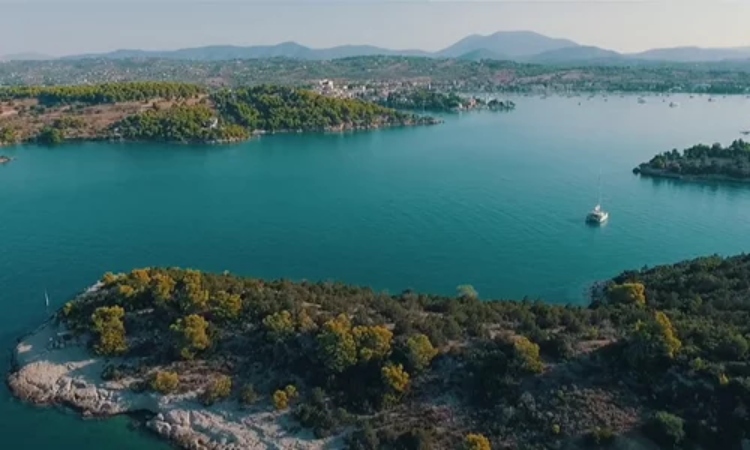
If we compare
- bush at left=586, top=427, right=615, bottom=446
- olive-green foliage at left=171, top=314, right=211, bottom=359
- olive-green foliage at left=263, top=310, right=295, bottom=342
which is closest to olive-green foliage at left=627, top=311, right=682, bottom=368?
bush at left=586, top=427, right=615, bottom=446

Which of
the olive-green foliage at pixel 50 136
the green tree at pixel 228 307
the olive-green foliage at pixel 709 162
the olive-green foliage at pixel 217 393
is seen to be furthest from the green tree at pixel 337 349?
the olive-green foliage at pixel 50 136

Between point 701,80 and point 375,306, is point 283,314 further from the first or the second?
point 701,80

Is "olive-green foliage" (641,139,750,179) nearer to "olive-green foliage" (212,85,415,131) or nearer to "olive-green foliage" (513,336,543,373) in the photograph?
"olive-green foliage" (212,85,415,131)

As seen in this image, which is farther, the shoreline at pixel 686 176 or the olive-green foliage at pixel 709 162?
the olive-green foliage at pixel 709 162

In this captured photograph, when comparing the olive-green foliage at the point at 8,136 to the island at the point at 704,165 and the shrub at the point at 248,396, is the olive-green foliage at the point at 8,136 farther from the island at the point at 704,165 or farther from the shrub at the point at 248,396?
the island at the point at 704,165

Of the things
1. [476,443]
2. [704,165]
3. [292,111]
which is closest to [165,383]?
[476,443]
